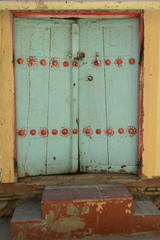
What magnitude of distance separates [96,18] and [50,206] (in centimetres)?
231

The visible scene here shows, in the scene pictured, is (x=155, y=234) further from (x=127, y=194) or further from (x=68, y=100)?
(x=68, y=100)

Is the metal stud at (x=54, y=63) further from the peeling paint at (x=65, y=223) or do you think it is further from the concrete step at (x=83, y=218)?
the peeling paint at (x=65, y=223)

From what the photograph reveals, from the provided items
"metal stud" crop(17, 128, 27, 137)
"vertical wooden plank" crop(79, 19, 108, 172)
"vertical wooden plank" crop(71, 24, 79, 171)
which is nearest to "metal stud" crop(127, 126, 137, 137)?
"vertical wooden plank" crop(79, 19, 108, 172)

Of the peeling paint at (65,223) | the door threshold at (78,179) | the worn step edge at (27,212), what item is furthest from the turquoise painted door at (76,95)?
the peeling paint at (65,223)

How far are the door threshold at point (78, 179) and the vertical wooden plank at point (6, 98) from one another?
29 centimetres

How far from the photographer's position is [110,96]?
3385 millimetres

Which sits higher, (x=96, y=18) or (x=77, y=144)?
(x=96, y=18)

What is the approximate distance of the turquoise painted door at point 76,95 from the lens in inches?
128

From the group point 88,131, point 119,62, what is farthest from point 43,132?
point 119,62

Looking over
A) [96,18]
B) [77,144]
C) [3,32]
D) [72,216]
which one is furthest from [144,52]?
[72,216]

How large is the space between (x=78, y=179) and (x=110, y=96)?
1150 mm

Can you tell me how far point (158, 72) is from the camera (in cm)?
321

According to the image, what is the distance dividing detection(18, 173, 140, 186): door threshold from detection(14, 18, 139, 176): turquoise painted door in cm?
10

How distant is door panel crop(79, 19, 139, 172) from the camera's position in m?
3.30
